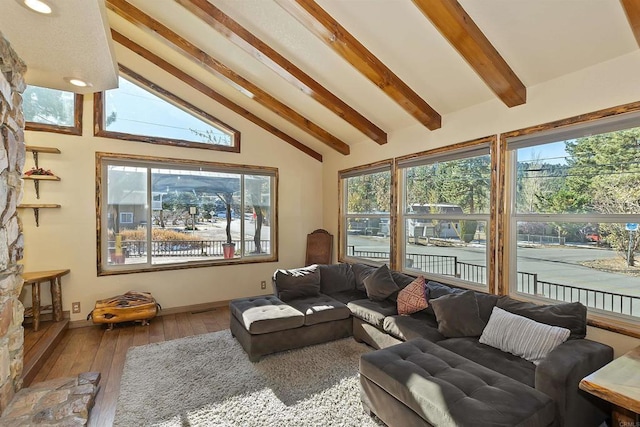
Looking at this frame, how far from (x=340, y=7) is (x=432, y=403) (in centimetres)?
286

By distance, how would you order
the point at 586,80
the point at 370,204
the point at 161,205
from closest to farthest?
the point at 586,80 → the point at 161,205 → the point at 370,204

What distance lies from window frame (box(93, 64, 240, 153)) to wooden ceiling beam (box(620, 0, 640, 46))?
4479 mm

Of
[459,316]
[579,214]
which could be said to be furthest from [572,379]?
[579,214]

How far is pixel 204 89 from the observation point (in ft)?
15.2

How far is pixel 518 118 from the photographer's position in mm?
2881

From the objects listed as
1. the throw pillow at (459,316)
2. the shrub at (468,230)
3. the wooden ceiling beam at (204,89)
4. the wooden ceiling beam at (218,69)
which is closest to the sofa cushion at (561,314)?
the throw pillow at (459,316)

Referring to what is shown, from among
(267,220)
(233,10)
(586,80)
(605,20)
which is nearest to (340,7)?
(233,10)

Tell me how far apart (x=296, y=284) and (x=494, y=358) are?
7.42 feet

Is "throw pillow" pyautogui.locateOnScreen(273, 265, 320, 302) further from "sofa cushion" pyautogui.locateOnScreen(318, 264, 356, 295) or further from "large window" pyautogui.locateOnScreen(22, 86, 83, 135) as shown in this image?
"large window" pyautogui.locateOnScreen(22, 86, 83, 135)

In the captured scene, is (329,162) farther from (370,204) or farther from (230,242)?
(230,242)

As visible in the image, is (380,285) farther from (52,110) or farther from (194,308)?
(52,110)

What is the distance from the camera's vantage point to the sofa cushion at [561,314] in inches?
87.9

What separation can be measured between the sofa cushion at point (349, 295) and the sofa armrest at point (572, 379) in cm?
217

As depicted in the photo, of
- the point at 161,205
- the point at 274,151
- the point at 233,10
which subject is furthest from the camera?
the point at 274,151
